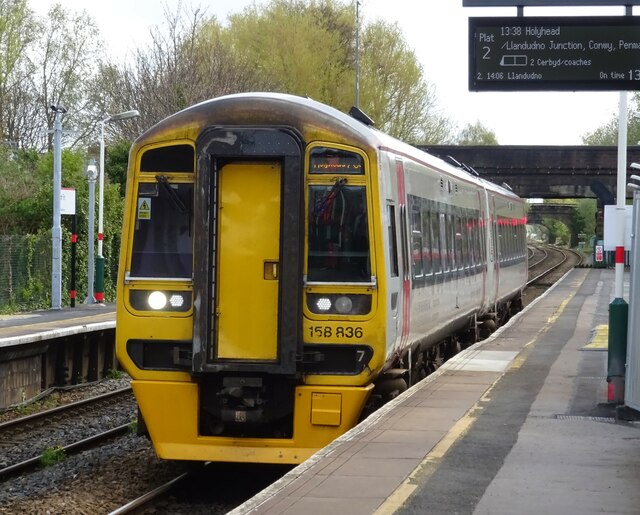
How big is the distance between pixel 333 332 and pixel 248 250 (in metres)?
0.96

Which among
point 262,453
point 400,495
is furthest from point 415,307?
point 400,495

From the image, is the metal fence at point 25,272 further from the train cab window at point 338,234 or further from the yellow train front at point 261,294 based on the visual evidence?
the train cab window at point 338,234

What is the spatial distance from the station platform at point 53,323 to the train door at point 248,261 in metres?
7.17

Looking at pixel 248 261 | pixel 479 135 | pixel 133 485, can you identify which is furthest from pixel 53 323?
pixel 479 135

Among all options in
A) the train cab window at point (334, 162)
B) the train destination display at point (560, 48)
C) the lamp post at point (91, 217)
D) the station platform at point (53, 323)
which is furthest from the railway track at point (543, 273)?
the train cab window at point (334, 162)

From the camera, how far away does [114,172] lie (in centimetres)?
4100

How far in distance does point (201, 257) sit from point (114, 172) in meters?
31.6

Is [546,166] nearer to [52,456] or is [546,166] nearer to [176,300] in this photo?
[52,456]

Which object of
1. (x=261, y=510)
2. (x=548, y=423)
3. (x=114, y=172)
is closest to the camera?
(x=261, y=510)

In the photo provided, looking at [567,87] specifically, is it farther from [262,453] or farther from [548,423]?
[262,453]

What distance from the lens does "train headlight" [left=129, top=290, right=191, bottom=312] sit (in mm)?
10219

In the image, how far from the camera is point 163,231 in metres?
10.4

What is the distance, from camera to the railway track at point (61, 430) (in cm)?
1249

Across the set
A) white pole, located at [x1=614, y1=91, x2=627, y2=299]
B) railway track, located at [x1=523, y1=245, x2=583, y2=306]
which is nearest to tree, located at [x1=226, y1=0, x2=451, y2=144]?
railway track, located at [x1=523, y1=245, x2=583, y2=306]
